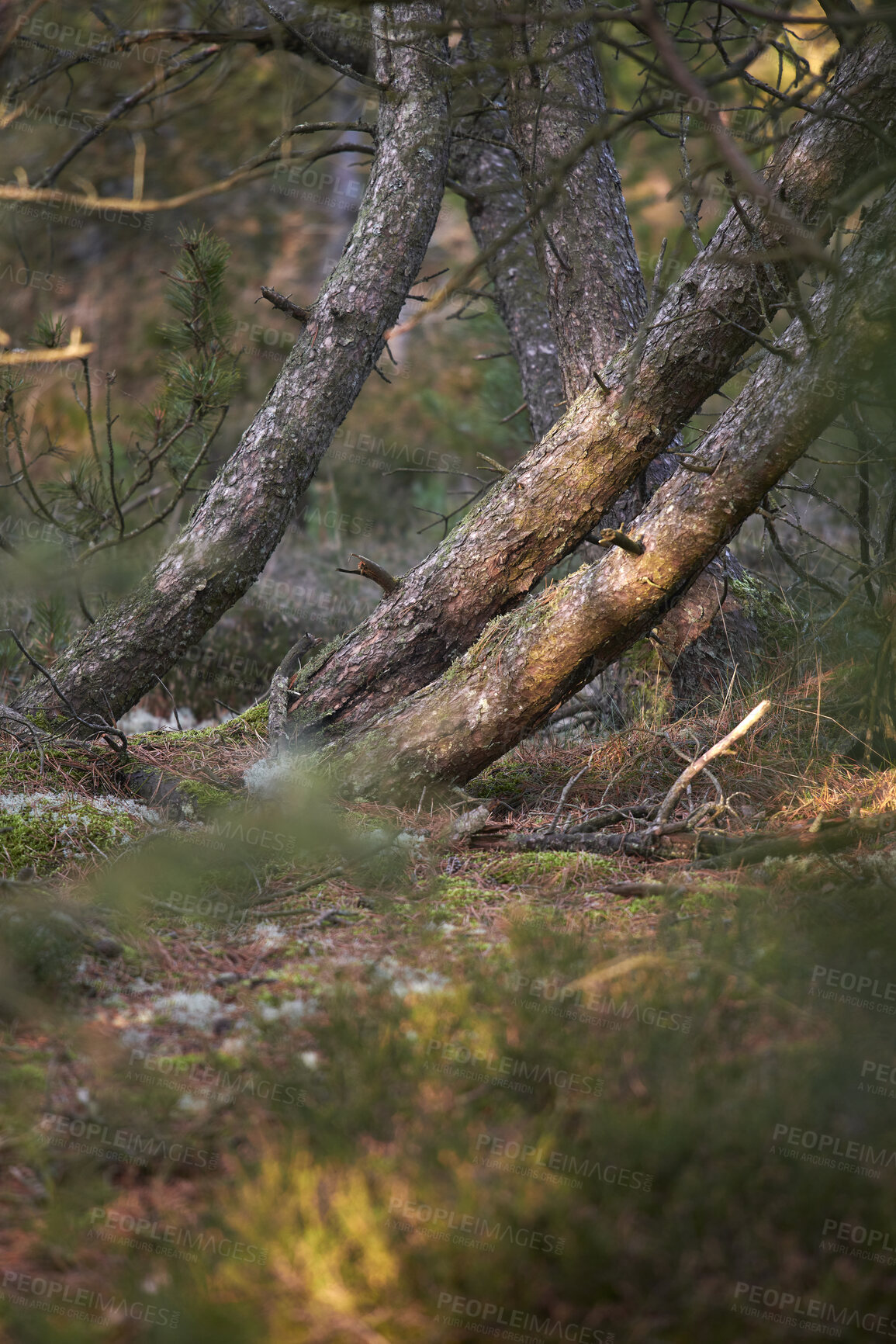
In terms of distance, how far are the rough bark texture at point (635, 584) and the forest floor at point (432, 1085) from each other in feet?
2.11

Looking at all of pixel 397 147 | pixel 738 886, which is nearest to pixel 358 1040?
pixel 738 886

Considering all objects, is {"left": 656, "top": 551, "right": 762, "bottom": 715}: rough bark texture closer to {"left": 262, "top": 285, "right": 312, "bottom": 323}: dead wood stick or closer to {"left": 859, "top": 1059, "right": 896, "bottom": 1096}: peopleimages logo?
{"left": 262, "top": 285, "right": 312, "bottom": 323}: dead wood stick

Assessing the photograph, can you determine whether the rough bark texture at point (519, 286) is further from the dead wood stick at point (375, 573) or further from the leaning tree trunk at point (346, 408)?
the dead wood stick at point (375, 573)

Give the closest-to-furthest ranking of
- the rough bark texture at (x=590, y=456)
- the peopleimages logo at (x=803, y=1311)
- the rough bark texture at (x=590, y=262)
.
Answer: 1. the peopleimages logo at (x=803, y=1311)
2. the rough bark texture at (x=590, y=456)
3. the rough bark texture at (x=590, y=262)

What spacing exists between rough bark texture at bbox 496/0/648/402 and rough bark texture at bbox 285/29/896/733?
39.7 inches

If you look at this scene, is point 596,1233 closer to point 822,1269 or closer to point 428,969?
point 822,1269

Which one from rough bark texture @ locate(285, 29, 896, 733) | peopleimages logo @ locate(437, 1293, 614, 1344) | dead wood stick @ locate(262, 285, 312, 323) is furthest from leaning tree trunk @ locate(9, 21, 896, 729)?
peopleimages logo @ locate(437, 1293, 614, 1344)

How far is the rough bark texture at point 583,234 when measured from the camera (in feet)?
16.2

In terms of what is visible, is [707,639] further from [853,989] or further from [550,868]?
[853,989]

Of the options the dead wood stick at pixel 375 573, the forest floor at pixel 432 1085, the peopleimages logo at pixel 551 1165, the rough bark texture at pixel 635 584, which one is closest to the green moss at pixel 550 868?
the forest floor at pixel 432 1085

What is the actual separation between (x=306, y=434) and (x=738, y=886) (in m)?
3.01

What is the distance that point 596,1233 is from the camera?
5.28 ft

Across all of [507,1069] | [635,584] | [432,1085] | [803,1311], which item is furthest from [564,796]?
[803,1311]

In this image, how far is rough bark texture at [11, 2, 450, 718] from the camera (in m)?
4.41
